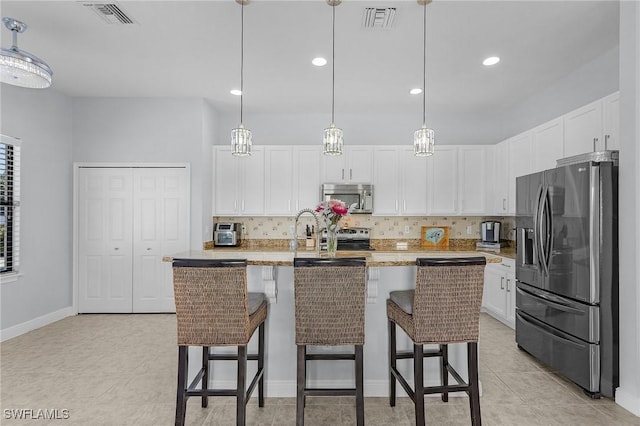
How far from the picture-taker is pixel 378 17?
2.85 metres

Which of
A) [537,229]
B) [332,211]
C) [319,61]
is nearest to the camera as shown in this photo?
[332,211]

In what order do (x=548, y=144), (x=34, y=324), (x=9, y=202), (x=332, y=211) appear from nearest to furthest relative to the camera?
(x=332, y=211), (x=548, y=144), (x=9, y=202), (x=34, y=324)

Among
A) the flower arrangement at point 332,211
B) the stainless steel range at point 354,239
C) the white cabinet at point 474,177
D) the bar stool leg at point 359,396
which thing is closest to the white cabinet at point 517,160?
the white cabinet at point 474,177

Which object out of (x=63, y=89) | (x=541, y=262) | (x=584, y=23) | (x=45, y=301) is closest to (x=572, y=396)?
(x=541, y=262)

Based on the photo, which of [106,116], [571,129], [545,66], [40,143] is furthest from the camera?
[106,116]

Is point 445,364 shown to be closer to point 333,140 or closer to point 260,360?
point 260,360

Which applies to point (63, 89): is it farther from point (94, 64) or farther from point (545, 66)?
point (545, 66)

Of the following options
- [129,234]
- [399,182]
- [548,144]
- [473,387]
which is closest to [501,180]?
[548,144]

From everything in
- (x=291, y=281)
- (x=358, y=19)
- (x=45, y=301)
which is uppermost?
(x=358, y=19)

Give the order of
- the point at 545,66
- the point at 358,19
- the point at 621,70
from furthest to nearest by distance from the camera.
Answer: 1. the point at 545,66
2. the point at 358,19
3. the point at 621,70

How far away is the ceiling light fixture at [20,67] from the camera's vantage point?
2.62 meters

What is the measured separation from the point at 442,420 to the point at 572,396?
3.68ft

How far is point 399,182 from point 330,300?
11.4 ft

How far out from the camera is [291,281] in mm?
2699
